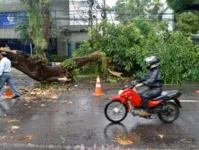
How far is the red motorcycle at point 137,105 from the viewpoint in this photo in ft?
22.5

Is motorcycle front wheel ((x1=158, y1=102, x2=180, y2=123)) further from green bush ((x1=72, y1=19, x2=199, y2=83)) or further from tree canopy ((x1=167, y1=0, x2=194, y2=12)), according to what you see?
tree canopy ((x1=167, y1=0, x2=194, y2=12))

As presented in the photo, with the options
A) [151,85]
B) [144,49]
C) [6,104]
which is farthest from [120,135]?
[144,49]

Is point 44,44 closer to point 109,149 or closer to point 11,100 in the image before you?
point 11,100

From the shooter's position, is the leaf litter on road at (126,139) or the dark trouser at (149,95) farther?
the dark trouser at (149,95)

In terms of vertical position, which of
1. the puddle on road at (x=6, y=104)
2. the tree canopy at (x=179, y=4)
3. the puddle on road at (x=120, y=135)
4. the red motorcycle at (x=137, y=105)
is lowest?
the puddle on road at (x=120, y=135)

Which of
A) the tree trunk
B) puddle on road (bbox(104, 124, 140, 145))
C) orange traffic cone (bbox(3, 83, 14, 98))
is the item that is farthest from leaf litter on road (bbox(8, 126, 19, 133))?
the tree trunk

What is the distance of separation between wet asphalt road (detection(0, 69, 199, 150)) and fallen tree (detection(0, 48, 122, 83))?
3341 millimetres

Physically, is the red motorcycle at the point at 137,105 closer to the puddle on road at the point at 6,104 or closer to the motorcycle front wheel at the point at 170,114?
the motorcycle front wheel at the point at 170,114

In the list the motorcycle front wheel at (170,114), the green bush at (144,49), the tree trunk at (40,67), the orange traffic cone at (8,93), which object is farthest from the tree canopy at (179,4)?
the motorcycle front wheel at (170,114)

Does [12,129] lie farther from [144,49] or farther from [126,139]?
[144,49]

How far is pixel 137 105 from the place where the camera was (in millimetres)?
6930

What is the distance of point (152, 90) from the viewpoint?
6.93 meters

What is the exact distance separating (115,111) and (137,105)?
1.84 ft

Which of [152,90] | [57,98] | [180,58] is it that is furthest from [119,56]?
[152,90]
